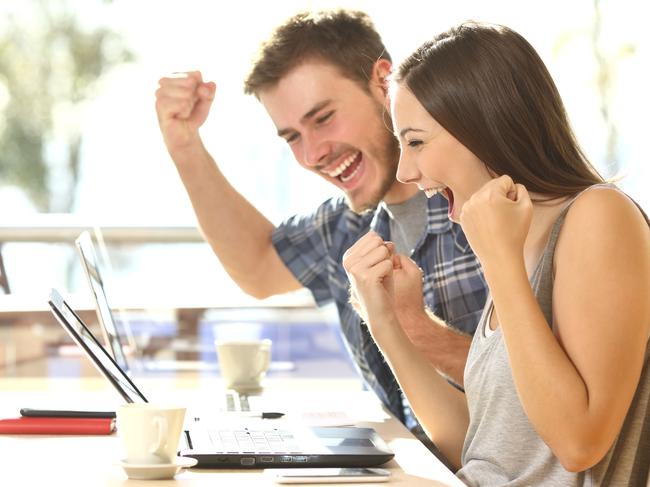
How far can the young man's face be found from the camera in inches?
86.7

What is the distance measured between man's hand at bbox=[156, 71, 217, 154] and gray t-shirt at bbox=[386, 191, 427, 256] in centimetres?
49

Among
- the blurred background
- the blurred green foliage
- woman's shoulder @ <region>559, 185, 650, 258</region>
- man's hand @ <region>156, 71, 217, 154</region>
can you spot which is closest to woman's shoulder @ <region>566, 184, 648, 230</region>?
woman's shoulder @ <region>559, 185, 650, 258</region>

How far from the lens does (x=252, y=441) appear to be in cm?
132

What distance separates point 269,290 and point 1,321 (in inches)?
64.2

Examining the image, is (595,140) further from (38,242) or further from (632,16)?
(38,242)

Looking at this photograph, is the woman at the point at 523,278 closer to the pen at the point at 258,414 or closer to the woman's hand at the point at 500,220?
the woman's hand at the point at 500,220

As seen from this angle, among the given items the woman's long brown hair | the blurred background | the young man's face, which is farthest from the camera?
the blurred background

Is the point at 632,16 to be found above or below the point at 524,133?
above

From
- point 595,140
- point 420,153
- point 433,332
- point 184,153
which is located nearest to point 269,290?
point 184,153

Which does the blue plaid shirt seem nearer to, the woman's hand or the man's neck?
the man's neck

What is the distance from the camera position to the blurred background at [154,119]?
421cm

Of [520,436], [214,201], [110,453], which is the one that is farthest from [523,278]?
[214,201]

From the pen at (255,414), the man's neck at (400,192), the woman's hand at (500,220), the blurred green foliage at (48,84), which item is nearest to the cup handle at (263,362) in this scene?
the pen at (255,414)

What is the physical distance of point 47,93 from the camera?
904 centimetres
